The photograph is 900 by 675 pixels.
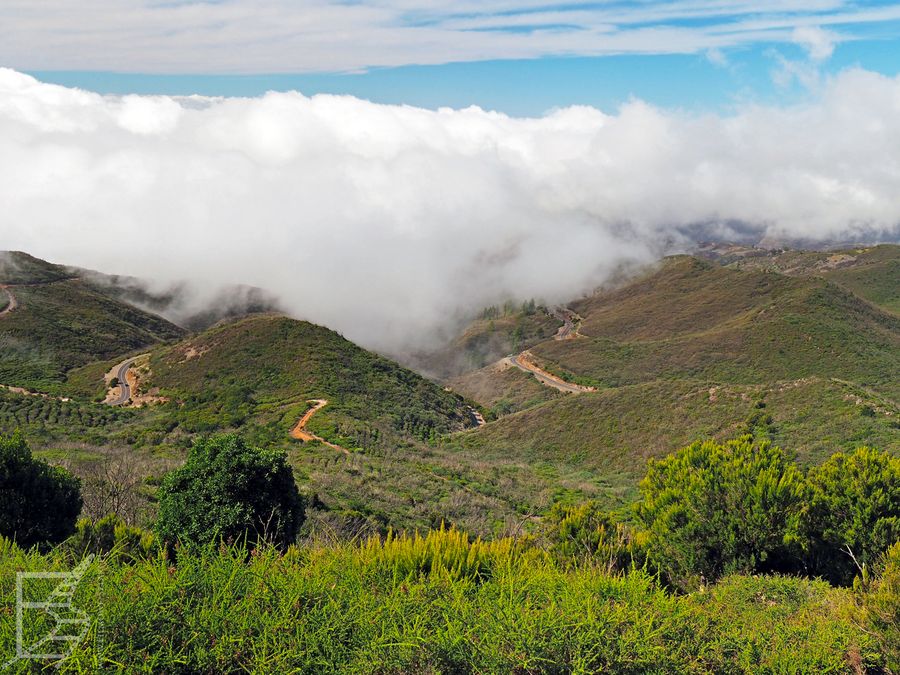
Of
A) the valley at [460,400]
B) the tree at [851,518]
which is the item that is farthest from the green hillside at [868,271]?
the tree at [851,518]

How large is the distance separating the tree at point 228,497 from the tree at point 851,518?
12.5 meters

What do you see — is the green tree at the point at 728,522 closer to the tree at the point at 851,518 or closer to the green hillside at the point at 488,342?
the tree at the point at 851,518

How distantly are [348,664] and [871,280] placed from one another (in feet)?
607

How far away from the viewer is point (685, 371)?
274 ft

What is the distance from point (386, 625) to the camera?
5.44 meters

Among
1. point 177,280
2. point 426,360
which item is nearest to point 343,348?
point 426,360

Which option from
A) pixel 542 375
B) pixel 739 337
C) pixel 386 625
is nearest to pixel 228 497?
pixel 386 625

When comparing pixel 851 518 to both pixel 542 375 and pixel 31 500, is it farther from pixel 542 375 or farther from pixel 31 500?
pixel 542 375

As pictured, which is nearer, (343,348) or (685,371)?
(343,348)

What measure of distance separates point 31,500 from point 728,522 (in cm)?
1598

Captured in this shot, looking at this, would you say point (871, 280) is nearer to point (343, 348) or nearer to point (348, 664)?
point (343, 348)

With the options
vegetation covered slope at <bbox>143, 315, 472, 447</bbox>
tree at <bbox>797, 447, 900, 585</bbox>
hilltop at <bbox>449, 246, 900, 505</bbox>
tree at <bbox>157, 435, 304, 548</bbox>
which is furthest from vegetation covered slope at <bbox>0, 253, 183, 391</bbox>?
tree at <bbox>797, 447, 900, 585</bbox>

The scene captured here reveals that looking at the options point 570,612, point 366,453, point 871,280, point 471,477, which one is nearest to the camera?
point 570,612

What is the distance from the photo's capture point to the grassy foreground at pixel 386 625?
4.79 m
